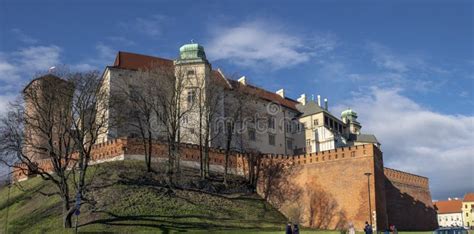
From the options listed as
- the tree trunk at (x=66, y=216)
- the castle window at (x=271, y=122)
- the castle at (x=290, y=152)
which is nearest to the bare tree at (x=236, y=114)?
the castle at (x=290, y=152)

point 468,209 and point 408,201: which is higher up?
point 408,201

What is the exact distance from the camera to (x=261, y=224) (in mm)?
44375

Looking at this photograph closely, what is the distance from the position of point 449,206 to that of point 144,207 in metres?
109

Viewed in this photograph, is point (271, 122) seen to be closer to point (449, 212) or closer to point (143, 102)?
point (143, 102)

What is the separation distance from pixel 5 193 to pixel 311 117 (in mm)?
41122

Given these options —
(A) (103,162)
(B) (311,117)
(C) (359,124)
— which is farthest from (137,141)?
(C) (359,124)

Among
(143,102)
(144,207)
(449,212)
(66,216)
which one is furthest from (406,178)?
(449,212)

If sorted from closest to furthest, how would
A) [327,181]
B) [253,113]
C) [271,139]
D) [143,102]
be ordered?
[327,181]
[143,102]
[253,113]
[271,139]

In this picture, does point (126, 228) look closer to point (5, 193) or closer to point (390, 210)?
point (5, 193)

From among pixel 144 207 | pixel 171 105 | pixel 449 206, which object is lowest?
pixel 449 206

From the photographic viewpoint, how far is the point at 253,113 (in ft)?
198

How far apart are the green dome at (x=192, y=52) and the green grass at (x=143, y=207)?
1695 centimetres

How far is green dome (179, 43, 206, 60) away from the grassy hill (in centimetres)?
1710

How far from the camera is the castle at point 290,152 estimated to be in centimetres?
4788
